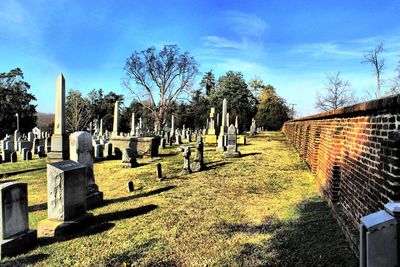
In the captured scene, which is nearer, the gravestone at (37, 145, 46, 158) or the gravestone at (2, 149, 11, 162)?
the gravestone at (2, 149, 11, 162)

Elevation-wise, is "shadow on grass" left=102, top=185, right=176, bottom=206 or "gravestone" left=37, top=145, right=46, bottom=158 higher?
"gravestone" left=37, top=145, right=46, bottom=158

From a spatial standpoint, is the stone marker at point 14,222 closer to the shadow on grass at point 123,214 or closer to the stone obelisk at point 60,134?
the shadow on grass at point 123,214

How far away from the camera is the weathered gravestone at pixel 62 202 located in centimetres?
559

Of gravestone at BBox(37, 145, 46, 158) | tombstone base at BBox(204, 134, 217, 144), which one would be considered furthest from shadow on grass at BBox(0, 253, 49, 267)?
tombstone base at BBox(204, 134, 217, 144)

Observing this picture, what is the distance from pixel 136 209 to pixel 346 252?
4660mm

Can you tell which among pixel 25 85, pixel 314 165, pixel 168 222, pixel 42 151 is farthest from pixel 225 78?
pixel 168 222

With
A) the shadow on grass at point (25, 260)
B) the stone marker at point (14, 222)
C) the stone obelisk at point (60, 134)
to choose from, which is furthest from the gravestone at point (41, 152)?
the shadow on grass at point (25, 260)

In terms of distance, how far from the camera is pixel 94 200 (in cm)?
770

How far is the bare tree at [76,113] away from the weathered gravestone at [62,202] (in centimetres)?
3513

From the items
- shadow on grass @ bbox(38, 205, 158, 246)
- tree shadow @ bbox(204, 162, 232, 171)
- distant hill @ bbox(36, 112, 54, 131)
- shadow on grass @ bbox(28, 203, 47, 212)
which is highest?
distant hill @ bbox(36, 112, 54, 131)

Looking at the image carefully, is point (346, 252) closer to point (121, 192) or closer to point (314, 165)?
point (314, 165)

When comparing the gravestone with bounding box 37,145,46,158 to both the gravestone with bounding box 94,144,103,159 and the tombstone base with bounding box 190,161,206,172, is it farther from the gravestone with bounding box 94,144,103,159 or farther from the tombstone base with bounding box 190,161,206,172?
the tombstone base with bounding box 190,161,206,172

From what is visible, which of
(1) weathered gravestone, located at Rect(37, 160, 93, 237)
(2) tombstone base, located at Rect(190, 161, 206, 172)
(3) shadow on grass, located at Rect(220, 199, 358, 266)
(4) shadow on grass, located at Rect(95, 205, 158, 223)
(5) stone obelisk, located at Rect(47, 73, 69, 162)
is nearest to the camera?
(3) shadow on grass, located at Rect(220, 199, 358, 266)

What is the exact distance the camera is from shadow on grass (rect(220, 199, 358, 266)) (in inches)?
159
